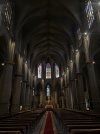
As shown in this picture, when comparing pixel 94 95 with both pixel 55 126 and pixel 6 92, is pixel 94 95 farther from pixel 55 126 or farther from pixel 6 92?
pixel 6 92

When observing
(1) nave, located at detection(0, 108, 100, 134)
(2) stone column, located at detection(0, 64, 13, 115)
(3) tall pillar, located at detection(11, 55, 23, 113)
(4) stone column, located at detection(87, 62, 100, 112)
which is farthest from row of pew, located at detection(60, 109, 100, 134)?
(3) tall pillar, located at detection(11, 55, 23, 113)

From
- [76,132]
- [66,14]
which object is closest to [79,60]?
[66,14]

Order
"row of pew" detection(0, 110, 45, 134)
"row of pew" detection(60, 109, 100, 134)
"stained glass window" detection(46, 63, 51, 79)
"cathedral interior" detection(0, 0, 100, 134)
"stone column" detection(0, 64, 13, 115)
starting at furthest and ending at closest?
"stained glass window" detection(46, 63, 51, 79) < "stone column" detection(0, 64, 13, 115) < "cathedral interior" detection(0, 0, 100, 134) < "row of pew" detection(0, 110, 45, 134) < "row of pew" detection(60, 109, 100, 134)

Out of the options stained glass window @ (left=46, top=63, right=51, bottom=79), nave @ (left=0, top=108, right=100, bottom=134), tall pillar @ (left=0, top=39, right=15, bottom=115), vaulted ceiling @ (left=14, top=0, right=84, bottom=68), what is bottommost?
nave @ (left=0, top=108, right=100, bottom=134)

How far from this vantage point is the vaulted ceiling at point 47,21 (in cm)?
1948

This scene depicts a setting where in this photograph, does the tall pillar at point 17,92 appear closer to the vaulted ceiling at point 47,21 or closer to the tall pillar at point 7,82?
the tall pillar at point 7,82

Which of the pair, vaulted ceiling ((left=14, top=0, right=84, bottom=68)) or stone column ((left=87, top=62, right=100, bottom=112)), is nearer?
stone column ((left=87, top=62, right=100, bottom=112))

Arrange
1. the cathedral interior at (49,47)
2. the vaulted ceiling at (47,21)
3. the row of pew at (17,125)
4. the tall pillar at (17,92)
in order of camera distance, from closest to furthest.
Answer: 1. the row of pew at (17,125)
2. the cathedral interior at (49,47)
3. the tall pillar at (17,92)
4. the vaulted ceiling at (47,21)

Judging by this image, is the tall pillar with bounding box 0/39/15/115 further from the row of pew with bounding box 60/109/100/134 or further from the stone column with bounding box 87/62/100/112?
the row of pew with bounding box 60/109/100/134

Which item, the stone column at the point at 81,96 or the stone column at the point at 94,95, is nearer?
the stone column at the point at 94,95

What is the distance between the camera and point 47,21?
25.5 m

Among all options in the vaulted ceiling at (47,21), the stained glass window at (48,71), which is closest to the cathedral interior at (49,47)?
the vaulted ceiling at (47,21)

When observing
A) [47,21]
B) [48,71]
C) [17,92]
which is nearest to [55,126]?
[17,92]

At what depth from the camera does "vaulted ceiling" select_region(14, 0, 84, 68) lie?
1948 cm
